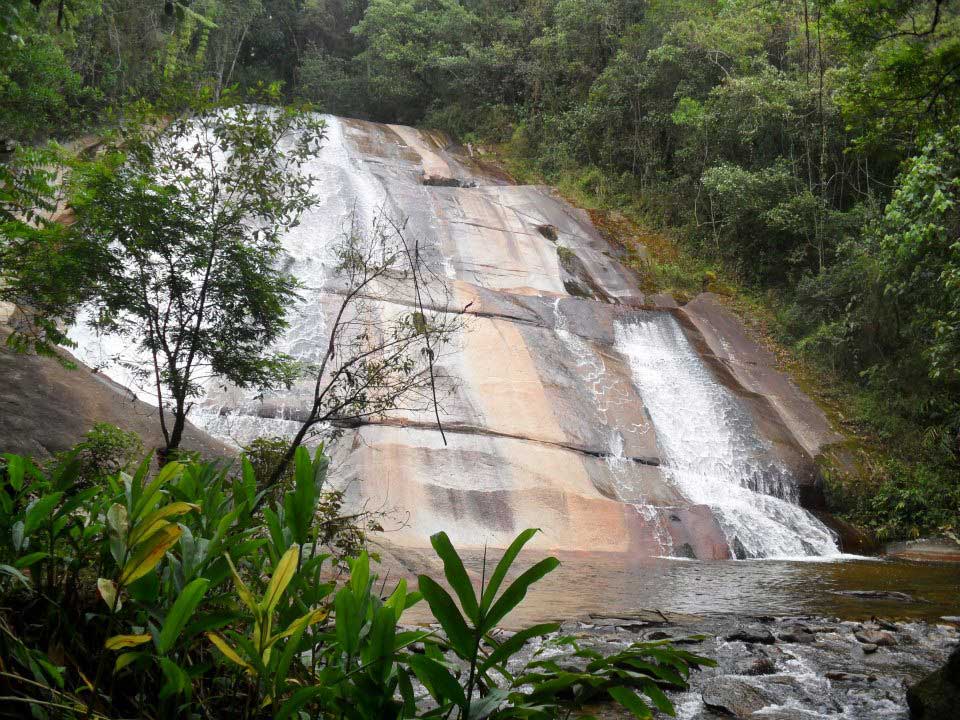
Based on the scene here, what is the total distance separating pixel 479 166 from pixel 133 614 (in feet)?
69.2

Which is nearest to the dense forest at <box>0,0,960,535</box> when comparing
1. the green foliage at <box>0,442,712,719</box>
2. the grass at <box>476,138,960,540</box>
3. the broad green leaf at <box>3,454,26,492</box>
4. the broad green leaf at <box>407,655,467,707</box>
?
the grass at <box>476,138,960,540</box>

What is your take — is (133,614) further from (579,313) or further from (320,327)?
(579,313)

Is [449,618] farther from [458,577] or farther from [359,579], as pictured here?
[359,579]

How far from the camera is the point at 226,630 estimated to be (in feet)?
4.58

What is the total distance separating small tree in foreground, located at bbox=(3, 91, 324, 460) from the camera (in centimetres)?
577

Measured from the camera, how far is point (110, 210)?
5.71 meters

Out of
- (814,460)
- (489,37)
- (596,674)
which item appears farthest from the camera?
(489,37)

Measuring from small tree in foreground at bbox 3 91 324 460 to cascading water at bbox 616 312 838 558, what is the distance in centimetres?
740

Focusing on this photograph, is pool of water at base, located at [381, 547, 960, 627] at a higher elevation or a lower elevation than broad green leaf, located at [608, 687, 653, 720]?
lower

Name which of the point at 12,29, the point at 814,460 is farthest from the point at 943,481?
the point at 12,29

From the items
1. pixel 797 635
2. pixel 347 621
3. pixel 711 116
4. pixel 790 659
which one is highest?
pixel 711 116

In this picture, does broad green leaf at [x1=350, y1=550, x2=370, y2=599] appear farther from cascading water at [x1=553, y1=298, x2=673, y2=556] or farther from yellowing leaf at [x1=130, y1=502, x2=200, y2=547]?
cascading water at [x1=553, y1=298, x2=673, y2=556]

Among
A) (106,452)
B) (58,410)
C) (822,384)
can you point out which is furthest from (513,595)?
(822,384)

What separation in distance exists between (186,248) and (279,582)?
547cm
